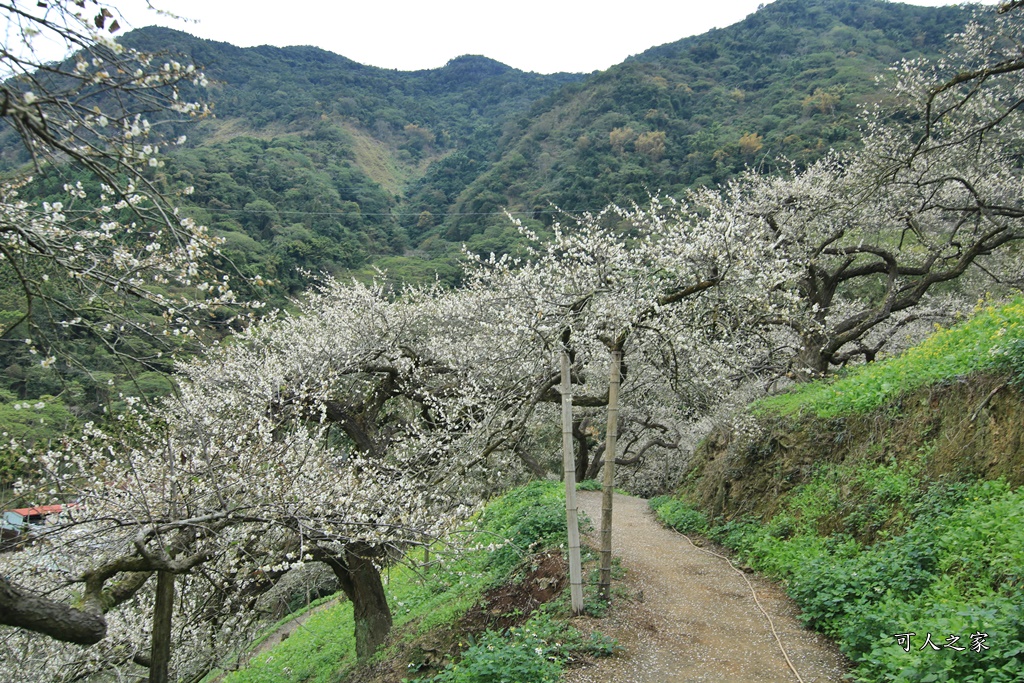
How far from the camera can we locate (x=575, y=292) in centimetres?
909

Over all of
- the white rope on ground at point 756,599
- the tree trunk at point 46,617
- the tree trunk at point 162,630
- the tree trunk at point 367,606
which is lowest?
the tree trunk at point 367,606

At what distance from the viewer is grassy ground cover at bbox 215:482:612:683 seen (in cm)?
597

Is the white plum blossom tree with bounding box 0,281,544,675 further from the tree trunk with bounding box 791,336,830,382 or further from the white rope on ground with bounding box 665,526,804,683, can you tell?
the tree trunk with bounding box 791,336,830,382

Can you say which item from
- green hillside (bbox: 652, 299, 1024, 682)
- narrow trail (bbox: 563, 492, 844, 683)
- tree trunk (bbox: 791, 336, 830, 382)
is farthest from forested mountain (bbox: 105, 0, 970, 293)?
narrow trail (bbox: 563, 492, 844, 683)

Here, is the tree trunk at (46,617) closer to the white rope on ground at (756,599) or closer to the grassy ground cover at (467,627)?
the grassy ground cover at (467,627)

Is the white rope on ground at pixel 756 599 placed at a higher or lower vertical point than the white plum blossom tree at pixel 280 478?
lower

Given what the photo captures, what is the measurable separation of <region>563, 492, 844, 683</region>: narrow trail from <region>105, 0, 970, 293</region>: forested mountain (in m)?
18.3

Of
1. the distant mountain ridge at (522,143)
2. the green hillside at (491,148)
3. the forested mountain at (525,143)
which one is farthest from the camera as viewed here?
the forested mountain at (525,143)

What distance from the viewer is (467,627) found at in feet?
27.6

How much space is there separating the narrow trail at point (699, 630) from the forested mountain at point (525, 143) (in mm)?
18285

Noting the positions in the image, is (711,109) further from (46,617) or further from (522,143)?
(46,617)

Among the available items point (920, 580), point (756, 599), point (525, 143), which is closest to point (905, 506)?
point (920, 580)

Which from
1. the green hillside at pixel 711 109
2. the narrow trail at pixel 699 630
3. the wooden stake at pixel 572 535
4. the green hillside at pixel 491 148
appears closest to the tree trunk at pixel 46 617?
the narrow trail at pixel 699 630

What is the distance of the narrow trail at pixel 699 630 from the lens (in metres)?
5.75
